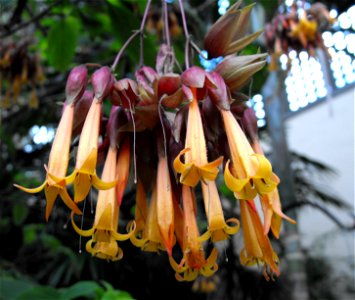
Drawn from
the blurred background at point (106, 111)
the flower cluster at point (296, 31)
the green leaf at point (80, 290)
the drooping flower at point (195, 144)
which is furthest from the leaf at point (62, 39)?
the drooping flower at point (195, 144)

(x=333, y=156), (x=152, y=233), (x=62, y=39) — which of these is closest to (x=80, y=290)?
(x=152, y=233)

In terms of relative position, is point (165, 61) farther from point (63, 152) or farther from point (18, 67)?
point (18, 67)

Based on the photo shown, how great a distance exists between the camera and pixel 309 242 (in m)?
3.98

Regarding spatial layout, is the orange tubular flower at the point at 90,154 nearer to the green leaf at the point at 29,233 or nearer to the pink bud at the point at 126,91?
the pink bud at the point at 126,91

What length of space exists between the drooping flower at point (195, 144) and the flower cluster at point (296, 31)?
916 millimetres

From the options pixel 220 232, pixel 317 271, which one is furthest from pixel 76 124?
pixel 317 271

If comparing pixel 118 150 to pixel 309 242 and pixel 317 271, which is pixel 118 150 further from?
pixel 309 242

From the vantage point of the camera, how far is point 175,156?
0.45 metres

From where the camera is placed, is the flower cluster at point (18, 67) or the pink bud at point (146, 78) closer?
the pink bud at point (146, 78)

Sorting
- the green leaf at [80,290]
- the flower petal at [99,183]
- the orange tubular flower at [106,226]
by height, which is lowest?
the green leaf at [80,290]

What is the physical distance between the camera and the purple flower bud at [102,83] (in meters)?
0.44

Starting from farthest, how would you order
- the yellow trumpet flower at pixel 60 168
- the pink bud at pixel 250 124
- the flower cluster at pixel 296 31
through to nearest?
the flower cluster at pixel 296 31, the pink bud at pixel 250 124, the yellow trumpet flower at pixel 60 168

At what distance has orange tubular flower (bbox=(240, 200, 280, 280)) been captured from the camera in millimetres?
417

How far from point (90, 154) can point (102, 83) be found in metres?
0.10
